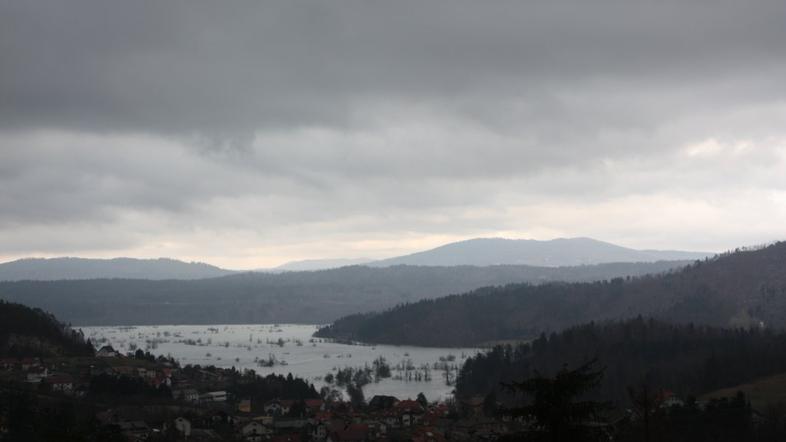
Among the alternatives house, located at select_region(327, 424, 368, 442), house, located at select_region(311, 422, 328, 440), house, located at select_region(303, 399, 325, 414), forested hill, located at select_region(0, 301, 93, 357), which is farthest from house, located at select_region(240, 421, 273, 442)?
forested hill, located at select_region(0, 301, 93, 357)

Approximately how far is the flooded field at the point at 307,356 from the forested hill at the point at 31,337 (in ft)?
30.5

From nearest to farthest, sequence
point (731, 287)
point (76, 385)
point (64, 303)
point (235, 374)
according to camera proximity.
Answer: point (76, 385) < point (235, 374) < point (731, 287) < point (64, 303)

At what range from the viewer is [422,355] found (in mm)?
95188

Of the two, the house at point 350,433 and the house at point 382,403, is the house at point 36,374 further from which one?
the house at point 350,433

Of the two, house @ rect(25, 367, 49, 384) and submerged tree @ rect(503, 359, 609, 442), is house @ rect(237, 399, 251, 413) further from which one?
submerged tree @ rect(503, 359, 609, 442)

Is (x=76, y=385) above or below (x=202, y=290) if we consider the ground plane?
below

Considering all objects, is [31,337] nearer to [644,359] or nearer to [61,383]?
[61,383]

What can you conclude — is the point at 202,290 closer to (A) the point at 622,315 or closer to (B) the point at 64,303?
(B) the point at 64,303

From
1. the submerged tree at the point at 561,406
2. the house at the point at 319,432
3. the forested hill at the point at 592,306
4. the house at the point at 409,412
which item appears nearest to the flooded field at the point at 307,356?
the forested hill at the point at 592,306

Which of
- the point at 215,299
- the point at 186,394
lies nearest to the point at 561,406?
the point at 186,394

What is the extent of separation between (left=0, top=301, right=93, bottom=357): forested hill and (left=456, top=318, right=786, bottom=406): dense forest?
25466mm

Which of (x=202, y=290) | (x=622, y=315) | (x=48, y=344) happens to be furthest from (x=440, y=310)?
(x=202, y=290)

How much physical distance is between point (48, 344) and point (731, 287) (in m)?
75.1

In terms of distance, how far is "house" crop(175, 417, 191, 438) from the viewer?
33631mm
